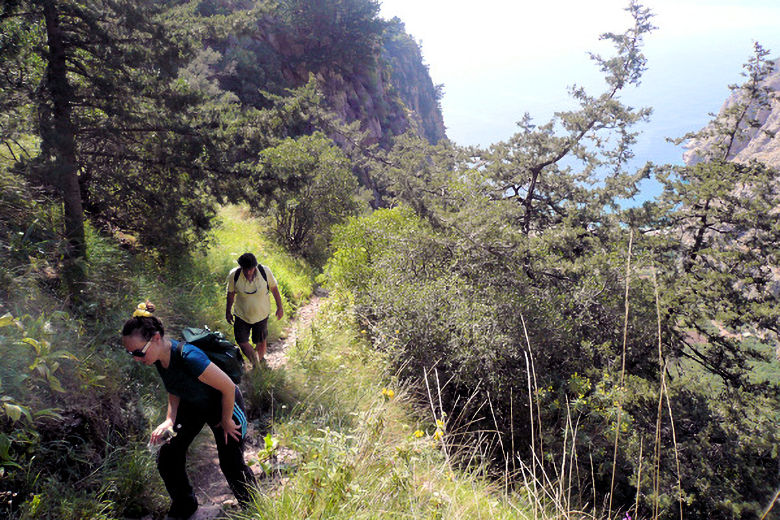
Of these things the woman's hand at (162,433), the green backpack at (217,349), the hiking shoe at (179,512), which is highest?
the green backpack at (217,349)

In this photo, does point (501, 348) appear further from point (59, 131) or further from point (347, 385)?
point (59, 131)

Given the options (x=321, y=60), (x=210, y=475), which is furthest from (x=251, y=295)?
(x=321, y=60)

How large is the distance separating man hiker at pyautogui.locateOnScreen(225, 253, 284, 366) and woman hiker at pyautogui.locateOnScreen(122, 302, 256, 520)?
2.08 meters

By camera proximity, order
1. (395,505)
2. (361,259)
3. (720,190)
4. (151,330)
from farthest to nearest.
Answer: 1. (361,259)
2. (720,190)
3. (151,330)
4. (395,505)

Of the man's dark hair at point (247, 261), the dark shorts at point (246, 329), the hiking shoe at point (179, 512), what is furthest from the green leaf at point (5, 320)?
the dark shorts at point (246, 329)

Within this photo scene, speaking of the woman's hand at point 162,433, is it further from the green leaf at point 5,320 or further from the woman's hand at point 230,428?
the green leaf at point 5,320

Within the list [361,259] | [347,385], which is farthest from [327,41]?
[347,385]

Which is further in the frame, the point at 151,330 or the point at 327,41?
the point at 327,41

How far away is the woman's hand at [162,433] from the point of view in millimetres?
2520

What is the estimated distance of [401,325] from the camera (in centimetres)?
659

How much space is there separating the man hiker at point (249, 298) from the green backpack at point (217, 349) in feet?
6.55

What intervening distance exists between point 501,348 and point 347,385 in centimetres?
214

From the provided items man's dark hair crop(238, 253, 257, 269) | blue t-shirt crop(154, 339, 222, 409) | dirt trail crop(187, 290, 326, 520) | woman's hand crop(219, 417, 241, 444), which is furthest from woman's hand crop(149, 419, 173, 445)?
man's dark hair crop(238, 253, 257, 269)

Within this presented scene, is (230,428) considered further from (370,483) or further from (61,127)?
(61,127)
